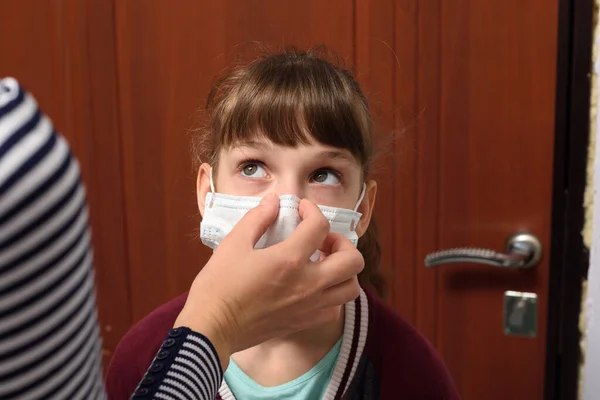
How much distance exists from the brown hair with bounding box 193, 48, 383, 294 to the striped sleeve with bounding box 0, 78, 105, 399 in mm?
528

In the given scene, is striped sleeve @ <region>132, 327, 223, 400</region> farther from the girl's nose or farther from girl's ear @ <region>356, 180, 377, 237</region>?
girl's ear @ <region>356, 180, 377, 237</region>

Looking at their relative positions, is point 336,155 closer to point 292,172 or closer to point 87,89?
point 292,172

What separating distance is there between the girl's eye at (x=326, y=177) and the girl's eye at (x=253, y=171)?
70mm

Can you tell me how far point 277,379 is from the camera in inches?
34.3

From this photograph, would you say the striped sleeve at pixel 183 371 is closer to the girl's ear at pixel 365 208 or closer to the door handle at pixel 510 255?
the girl's ear at pixel 365 208

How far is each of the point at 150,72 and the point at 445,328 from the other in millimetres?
812

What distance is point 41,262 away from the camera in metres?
0.30

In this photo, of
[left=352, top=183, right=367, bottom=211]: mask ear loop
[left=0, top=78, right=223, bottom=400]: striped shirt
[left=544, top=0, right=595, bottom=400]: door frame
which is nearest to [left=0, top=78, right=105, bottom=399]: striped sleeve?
[left=0, top=78, right=223, bottom=400]: striped shirt

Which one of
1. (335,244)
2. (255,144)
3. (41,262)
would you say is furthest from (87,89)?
(41,262)

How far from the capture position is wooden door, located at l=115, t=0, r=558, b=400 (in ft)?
3.57

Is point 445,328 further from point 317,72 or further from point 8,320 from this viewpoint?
point 8,320

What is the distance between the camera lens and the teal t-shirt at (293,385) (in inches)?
33.4

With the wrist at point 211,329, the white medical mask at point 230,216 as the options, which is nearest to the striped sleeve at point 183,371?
the wrist at point 211,329

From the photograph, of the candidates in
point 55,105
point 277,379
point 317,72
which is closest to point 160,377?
point 277,379
